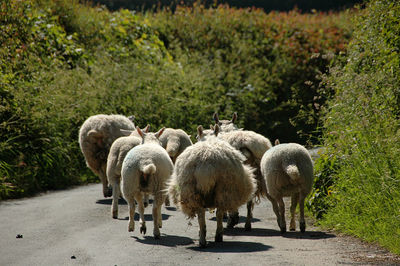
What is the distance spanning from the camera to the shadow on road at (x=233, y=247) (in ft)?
23.7

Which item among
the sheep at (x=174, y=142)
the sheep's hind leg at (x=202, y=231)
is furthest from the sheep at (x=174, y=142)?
the sheep's hind leg at (x=202, y=231)

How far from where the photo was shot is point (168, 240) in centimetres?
805

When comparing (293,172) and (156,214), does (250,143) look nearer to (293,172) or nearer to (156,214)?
(293,172)

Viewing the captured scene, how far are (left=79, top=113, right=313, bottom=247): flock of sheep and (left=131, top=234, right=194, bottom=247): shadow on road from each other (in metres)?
0.11

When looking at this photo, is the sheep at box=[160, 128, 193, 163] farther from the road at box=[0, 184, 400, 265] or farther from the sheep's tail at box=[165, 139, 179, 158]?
the road at box=[0, 184, 400, 265]

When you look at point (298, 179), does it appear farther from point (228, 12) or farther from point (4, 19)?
point (228, 12)

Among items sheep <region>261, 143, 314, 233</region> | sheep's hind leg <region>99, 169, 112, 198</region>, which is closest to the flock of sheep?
sheep <region>261, 143, 314, 233</region>

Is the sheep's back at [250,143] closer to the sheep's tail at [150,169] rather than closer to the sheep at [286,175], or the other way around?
the sheep at [286,175]

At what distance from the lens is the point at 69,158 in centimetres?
1341

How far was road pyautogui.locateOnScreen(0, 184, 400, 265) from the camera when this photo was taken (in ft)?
22.0

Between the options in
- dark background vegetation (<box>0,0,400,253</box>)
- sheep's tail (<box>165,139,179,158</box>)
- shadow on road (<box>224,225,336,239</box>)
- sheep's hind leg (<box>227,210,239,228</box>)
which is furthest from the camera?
sheep's tail (<box>165,139,179,158</box>)

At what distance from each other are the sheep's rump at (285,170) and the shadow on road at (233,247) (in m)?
0.99

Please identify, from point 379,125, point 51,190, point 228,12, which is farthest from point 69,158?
point 228,12

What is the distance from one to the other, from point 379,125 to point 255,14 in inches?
601
